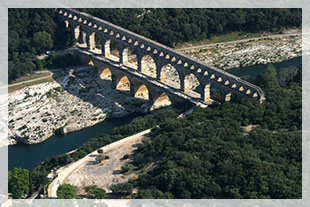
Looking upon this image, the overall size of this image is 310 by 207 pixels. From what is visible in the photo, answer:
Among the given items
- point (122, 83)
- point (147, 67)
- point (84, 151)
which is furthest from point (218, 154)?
point (147, 67)

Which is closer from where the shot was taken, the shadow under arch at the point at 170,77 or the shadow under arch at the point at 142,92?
the shadow under arch at the point at 170,77

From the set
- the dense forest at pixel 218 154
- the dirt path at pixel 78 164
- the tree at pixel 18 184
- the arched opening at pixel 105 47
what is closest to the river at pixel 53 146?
the dense forest at pixel 218 154

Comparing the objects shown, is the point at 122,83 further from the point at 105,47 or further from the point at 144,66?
the point at 105,47

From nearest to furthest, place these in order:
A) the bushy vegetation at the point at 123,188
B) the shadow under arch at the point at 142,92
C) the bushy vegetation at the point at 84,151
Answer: the bushy vegetation at the point at 123,188 < the bushy vegetation at the point at 84,151 < the shadow under arch at the point at 142,92

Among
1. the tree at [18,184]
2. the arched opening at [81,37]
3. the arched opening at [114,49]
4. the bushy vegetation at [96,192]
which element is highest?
the arched opening at [81,37]

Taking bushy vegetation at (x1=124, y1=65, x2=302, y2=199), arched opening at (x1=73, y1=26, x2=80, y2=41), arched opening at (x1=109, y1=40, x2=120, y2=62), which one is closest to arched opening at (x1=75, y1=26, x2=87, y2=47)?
arched opening at (x1=73, y1=26, x2=80, y2=41)

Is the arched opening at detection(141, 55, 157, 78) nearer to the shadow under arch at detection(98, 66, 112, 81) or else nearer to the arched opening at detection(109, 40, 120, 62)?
the arched opening at detection(109, 40, 120, 62)

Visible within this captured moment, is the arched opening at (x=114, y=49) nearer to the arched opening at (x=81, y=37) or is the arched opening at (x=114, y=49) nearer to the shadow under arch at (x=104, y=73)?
the shadow under arch at (x=104, y=73)
